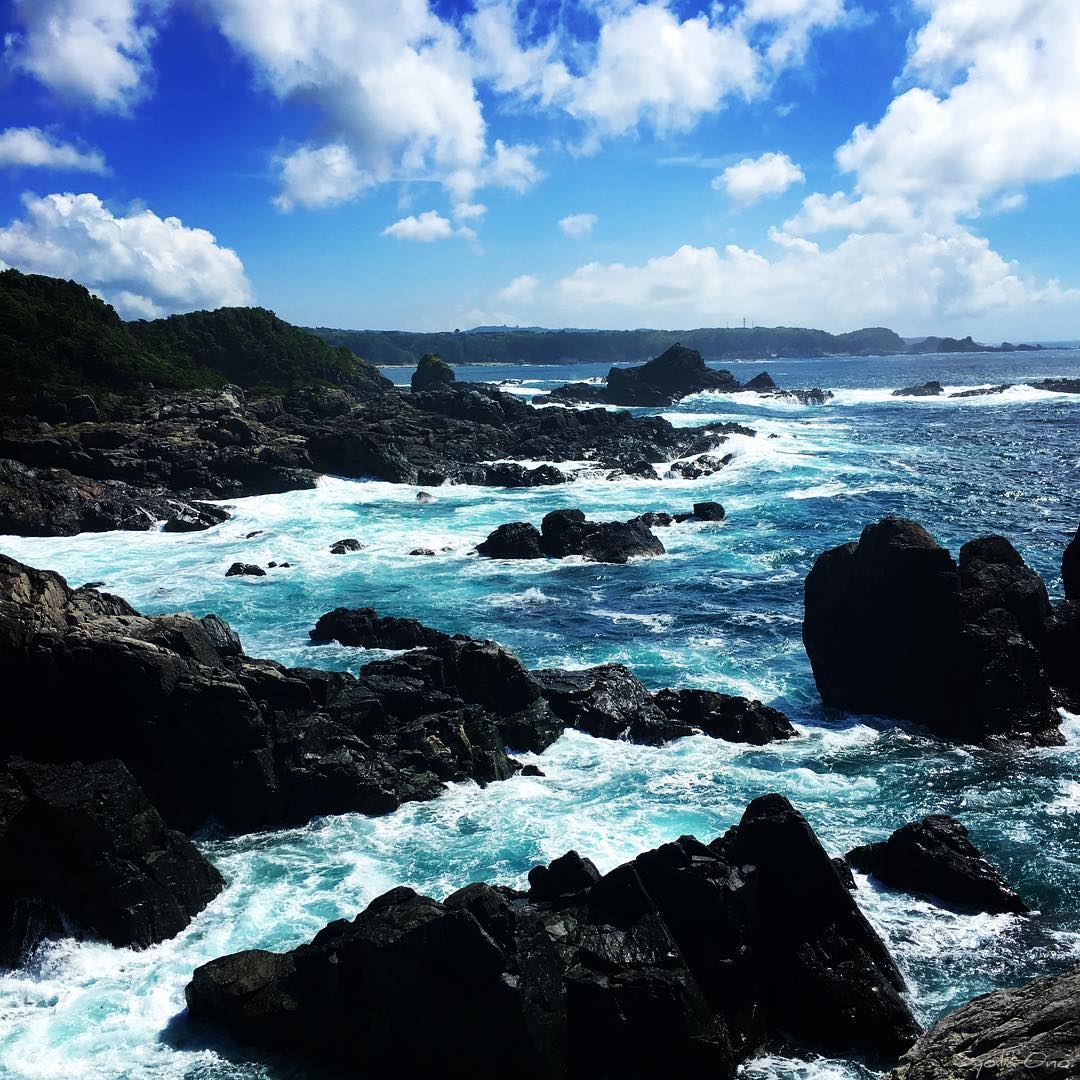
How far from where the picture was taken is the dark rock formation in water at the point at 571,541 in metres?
44.3

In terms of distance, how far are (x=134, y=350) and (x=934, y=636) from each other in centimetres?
8188

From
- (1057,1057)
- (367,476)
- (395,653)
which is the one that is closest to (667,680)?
(395,653)

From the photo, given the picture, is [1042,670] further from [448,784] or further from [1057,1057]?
[1057,1057]

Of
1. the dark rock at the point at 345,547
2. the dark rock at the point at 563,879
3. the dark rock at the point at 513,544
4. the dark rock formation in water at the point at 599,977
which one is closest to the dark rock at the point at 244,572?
the dark rock at the point at 345,547

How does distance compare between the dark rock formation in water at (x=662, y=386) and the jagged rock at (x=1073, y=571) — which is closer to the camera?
the jagged rock at (x=1073, y=571)

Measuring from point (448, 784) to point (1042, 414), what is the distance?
106 meters

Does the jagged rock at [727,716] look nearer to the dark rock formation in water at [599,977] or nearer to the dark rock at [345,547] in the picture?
the dark rock formation in water at [599,977]

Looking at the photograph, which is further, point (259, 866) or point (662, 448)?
point (662, 448)

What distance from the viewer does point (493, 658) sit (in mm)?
25203

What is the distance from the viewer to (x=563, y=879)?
1512 centimetres

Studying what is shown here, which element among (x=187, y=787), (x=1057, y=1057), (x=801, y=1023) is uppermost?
(x=1057, y=1057)

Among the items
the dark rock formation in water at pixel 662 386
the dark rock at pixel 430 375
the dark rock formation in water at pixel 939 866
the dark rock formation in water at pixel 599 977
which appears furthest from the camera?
the dark rock at pixel 430 375

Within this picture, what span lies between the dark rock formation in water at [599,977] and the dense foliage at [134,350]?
206 ft

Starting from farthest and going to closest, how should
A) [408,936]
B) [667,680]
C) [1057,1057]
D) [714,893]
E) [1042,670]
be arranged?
[667,680] < [1042,670] < [714,893] < [408,936] < [1057,1057]
